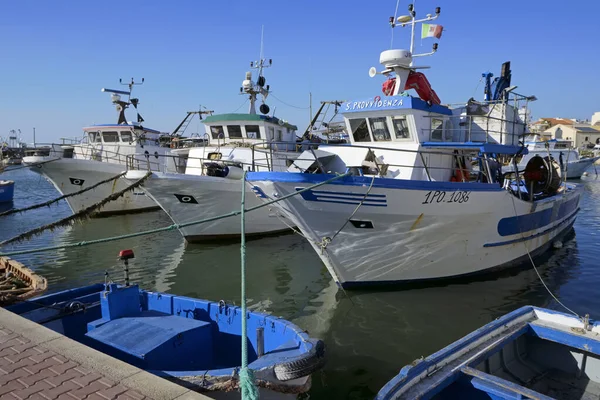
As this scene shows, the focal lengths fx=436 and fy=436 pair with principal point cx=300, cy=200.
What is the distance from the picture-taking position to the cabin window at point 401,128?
424 inches

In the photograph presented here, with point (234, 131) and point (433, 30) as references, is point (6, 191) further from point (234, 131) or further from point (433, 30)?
point (433, 30)

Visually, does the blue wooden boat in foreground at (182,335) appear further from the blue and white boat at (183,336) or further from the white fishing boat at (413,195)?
the white fishing boat at (413,195)

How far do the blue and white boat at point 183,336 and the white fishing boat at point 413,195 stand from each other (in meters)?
2.43

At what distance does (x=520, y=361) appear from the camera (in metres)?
5.46

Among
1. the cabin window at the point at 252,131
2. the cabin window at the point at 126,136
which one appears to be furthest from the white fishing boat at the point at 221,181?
the cabin window at the point at 126,136

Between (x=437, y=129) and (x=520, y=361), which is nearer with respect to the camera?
(x=520, y=361)

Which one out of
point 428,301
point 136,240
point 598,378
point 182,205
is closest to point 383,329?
point 428,301

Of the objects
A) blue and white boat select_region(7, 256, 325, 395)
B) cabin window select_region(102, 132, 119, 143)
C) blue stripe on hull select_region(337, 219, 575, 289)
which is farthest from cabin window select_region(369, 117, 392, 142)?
cabin window select_region(102, 132, 119, 143)

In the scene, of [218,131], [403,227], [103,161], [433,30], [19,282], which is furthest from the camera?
[103,161]

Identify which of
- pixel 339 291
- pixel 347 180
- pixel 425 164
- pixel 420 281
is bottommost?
pixel 339 291

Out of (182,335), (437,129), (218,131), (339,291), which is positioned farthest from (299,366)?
(218,131)

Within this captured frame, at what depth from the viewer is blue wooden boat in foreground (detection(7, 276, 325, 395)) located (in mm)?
4535

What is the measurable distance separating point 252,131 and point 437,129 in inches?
336

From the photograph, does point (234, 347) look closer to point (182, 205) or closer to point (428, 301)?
point (428, 301)
